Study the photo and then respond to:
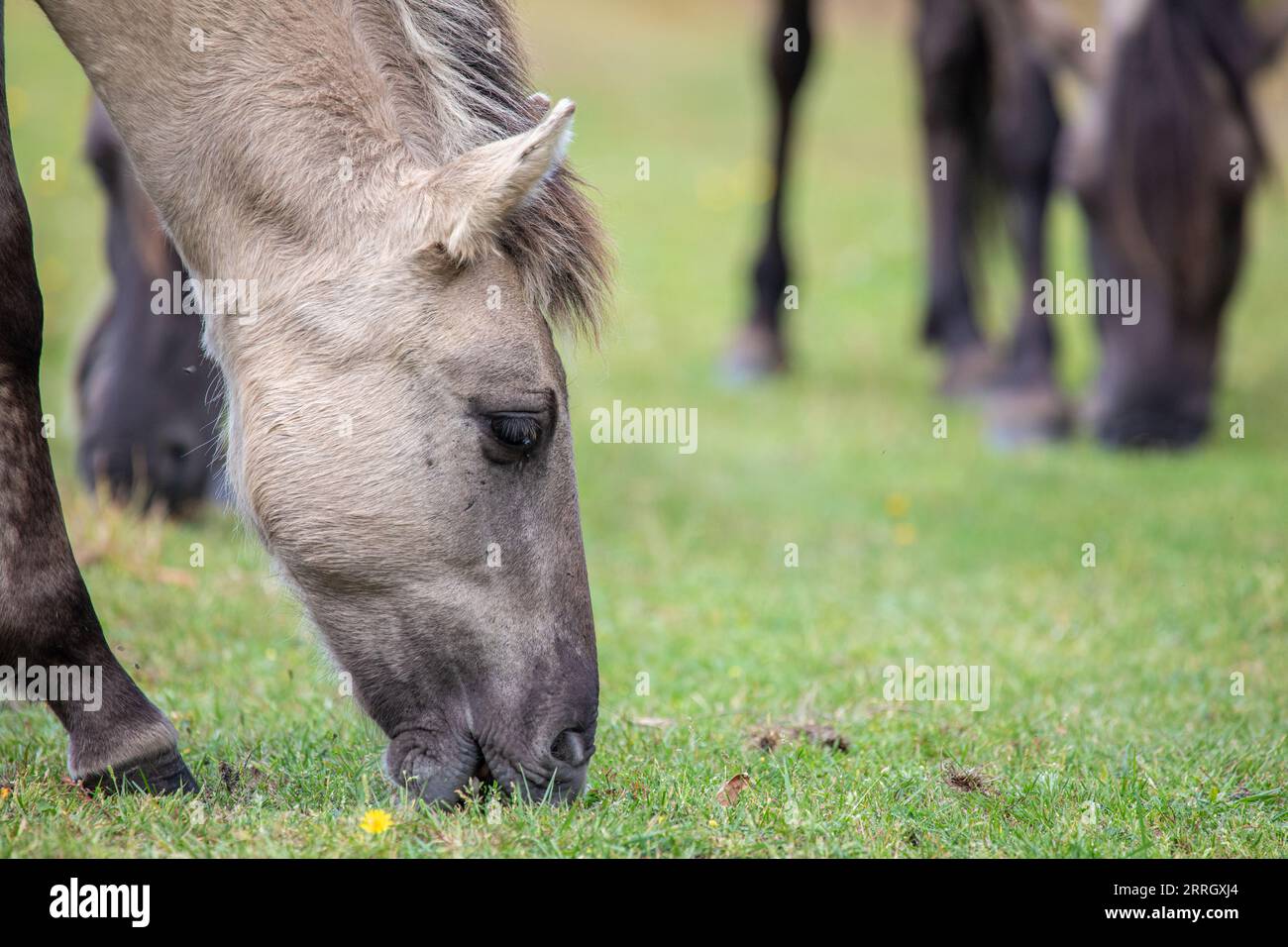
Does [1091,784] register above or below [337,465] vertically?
below

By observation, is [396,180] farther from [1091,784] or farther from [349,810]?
[1091,784]

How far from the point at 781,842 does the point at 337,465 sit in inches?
51.8

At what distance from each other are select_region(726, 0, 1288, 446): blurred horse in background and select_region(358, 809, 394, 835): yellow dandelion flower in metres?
6.63

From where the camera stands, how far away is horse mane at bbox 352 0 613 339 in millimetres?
3297

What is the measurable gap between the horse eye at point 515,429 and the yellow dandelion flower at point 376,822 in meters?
0.88

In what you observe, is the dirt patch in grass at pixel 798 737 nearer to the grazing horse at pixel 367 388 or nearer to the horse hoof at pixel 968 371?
the grazing horse at pixel 367 388

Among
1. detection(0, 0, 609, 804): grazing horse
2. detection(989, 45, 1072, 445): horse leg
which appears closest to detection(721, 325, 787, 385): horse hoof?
detection(989, 45, 1072, 445): horse leg

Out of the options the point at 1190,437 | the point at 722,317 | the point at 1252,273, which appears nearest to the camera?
the point at 1190,437

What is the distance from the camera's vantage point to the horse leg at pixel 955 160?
32.6 feet

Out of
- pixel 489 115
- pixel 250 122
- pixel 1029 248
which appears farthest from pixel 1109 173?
pixel 250 122

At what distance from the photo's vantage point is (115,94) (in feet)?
11.2

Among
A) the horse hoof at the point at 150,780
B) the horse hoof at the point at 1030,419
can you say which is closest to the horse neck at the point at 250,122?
the horse hoof at the point at 150,780

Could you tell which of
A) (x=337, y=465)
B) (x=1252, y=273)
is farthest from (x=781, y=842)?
(x=1252, y=273)

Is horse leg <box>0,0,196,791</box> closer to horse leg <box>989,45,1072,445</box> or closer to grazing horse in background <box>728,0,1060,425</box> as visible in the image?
horse leg <box>989,45,1072,445</box>
